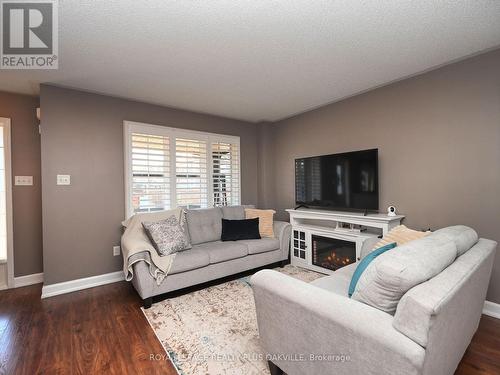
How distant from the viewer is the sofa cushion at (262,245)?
3.25 metres

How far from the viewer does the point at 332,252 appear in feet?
10.7

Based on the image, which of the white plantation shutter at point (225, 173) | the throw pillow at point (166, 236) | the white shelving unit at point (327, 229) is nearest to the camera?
the throw pillow at point (166, 236)

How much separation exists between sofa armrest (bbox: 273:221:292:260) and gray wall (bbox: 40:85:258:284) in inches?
87.5

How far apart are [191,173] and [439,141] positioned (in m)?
3.28

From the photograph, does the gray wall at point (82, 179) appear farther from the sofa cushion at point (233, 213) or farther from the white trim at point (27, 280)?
the sofa cushion at point (233, 213)

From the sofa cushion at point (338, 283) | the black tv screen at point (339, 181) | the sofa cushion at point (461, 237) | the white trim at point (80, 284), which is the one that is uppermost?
the black tv screen at point (339, 181)

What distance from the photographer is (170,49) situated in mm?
2148

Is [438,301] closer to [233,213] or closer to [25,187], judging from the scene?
[233,213]

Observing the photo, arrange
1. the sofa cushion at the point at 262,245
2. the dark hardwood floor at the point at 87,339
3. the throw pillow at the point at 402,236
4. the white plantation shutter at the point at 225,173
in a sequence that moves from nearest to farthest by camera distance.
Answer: the dark hardwood floor at the point at 87,339
the throw pillow at the point at 402,236
the sofa cushion at the point at 262,245
the white plantation shutter at the point at 225,173

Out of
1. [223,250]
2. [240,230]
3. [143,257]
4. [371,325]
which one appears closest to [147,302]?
[143,257]

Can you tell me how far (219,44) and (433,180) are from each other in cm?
262

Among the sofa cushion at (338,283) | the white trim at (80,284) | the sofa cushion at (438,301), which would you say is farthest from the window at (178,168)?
the sofa cushion at (438,301)

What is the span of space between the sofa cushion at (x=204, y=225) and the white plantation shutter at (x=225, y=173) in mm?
608

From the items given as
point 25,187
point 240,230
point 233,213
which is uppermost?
point 25,187
